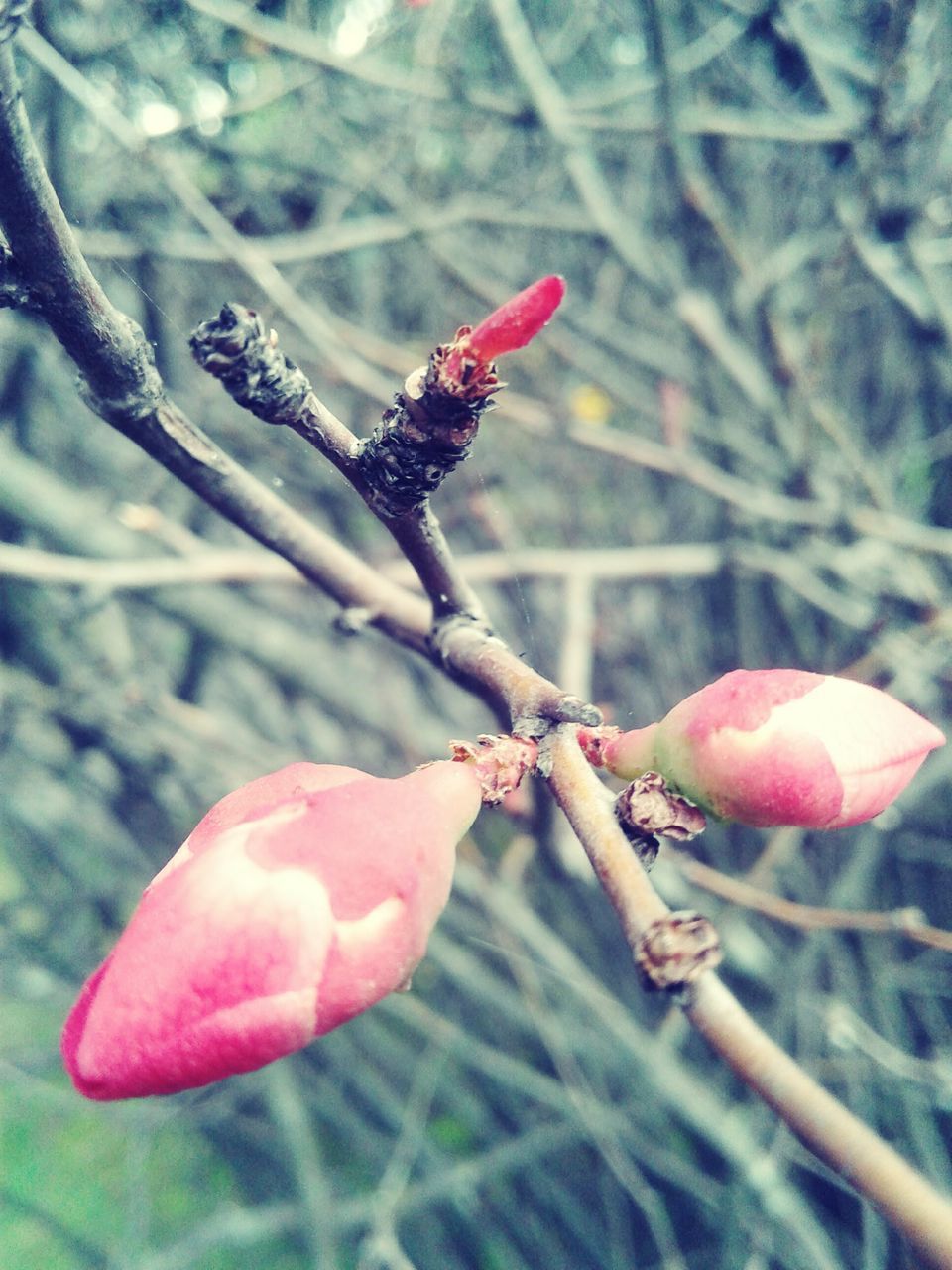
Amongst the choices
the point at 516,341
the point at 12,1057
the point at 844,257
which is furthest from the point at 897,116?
the point at 12,1057

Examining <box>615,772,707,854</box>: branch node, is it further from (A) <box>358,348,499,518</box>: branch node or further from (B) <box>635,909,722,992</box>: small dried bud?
(A) <box>358,348,499,518</box>: branch node

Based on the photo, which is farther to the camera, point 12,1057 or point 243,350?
point 12,1057

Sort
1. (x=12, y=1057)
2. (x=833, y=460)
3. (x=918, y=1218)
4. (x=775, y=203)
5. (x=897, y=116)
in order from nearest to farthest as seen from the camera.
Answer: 1. (x=918, y=1218)
2. (x=897, y=116)
3. (x=833, y=460)
4. (x=12, y=1057)
5. (x=775, y=203)

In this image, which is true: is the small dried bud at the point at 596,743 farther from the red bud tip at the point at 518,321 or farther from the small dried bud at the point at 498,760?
the red bud tip at the point at 518,321

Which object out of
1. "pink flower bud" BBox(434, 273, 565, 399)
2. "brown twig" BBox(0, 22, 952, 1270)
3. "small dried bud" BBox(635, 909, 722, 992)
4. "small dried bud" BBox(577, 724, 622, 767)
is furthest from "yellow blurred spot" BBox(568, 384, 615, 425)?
"small dried bud" BBox(635, 909, 722, 992)

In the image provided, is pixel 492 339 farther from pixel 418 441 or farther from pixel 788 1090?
pixel 788 1090

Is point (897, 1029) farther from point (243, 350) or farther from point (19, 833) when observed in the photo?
point (19, 833)

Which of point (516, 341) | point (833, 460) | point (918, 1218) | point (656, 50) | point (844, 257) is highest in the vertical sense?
point (656, 50)
